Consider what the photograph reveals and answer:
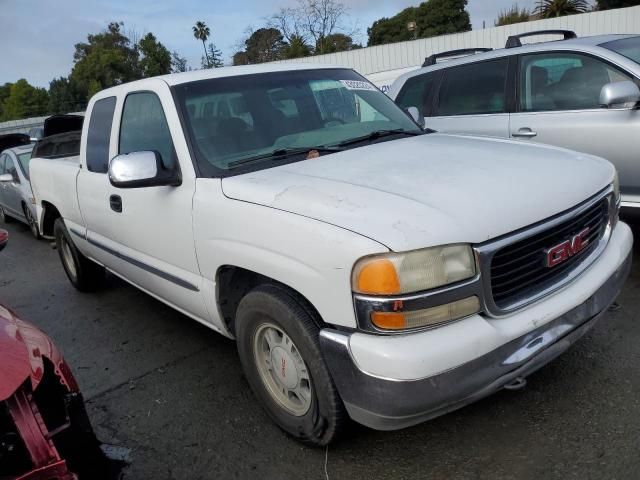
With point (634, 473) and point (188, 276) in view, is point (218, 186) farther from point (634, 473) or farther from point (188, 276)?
point (634, 473)

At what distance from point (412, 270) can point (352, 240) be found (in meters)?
0.25

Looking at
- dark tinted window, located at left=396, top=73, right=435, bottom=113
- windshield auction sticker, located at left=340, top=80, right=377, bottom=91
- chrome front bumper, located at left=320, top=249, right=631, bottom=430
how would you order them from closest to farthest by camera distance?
chrome front bumper, located at left=320, top=249, right=631, bottom=430, windshield auction sticker, located at left=340, top=80, right=377, bottom=91, dark tinted window, located at left=396, top=73, right=435, bottom=113

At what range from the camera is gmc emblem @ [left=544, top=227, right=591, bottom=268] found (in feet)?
7.81

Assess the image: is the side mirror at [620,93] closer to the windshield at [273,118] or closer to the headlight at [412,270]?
the windshield at [273,118]

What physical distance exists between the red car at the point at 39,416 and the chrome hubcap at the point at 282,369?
0.86 meters

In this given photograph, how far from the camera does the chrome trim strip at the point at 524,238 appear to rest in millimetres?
A: 2148

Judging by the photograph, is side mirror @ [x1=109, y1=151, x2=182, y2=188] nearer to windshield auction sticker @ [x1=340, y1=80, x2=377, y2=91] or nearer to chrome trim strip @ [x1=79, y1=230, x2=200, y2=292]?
chrome trim strip @ [x1=79, y1=230, x2=200, y2=292]

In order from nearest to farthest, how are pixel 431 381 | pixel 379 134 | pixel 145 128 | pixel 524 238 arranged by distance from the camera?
pixel 431 381
pixel 524 238
pixel 379 134
pixel 145 128

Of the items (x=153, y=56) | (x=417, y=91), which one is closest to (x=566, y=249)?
(x=417, y=91)

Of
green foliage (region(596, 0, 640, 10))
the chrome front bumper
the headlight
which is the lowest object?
the chrome front bumper

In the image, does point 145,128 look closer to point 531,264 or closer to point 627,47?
point 531,264

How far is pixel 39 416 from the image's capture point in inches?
71.4

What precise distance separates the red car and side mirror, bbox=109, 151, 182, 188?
100cm

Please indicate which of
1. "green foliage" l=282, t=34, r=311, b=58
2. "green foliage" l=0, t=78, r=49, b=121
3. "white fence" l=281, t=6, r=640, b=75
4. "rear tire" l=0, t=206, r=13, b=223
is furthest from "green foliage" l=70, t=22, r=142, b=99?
"rear tire" l=0, t=206, r=13, b=223
